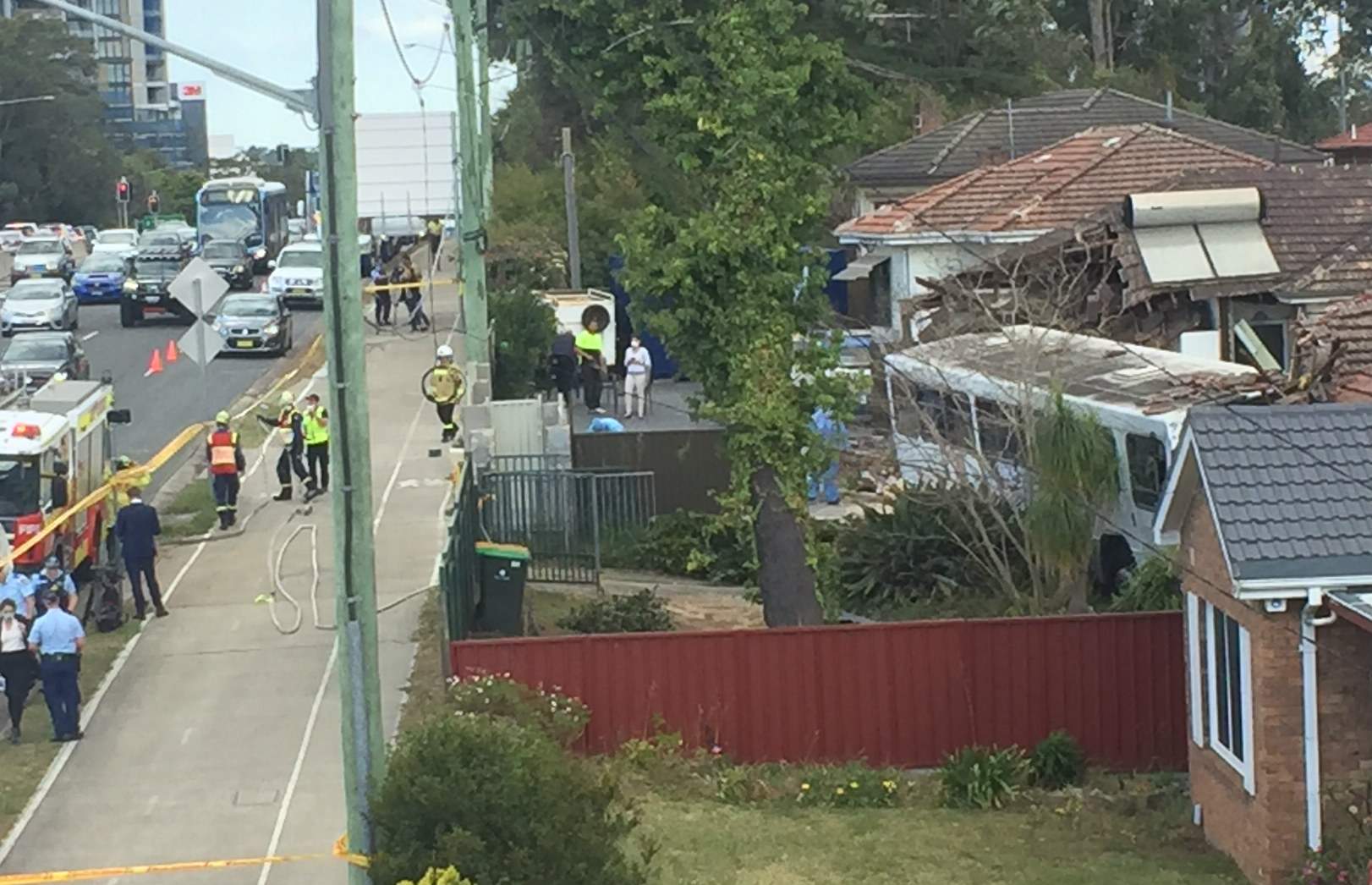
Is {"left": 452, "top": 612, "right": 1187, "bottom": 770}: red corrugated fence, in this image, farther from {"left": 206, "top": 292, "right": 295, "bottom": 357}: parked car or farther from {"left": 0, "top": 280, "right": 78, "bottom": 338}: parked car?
{"left": 0, "top": 280, "right": 78, "bottom": 338}: parked car

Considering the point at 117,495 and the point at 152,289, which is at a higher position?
the point at 152,289

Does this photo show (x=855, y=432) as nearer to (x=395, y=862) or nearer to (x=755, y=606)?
(x=755, y=606)

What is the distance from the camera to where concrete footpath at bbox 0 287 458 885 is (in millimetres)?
14766

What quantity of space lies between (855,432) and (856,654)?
571 inches

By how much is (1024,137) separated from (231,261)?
22.1 m

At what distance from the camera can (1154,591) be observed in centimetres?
1909

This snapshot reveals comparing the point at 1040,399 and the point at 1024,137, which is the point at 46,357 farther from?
the point at 1040,399

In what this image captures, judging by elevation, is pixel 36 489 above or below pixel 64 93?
below

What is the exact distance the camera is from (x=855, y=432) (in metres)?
31.7

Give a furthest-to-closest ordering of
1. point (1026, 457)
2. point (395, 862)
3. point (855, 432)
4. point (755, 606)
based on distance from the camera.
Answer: point (855, 432) < point (755, 606) < point (1026, 457) < point (395, 862)

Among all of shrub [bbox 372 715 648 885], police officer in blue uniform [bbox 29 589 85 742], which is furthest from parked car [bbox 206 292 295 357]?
shrub [bbox 372 715 648 885]

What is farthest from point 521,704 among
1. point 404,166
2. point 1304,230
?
point 1304,230

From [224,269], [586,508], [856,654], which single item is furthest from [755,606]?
[224,269]

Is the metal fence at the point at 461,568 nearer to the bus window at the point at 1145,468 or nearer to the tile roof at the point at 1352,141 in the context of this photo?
the bus window at the point at 1145,468
